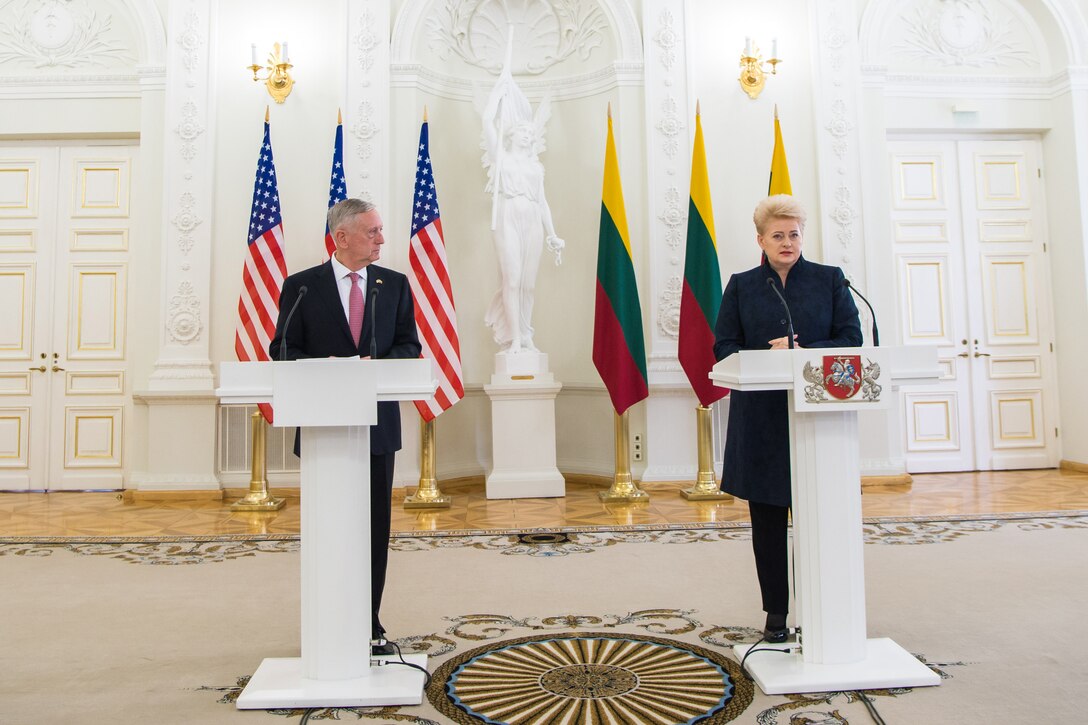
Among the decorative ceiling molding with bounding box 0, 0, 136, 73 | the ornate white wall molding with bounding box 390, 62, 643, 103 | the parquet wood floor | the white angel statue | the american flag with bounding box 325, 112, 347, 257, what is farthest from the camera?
the decorative ceiling molding with bounding box 0, 0, 136, 73

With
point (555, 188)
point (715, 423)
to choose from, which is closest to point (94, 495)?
point (555, 188)

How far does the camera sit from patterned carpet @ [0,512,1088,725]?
2066 mm

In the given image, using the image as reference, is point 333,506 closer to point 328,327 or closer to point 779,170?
point 328,327

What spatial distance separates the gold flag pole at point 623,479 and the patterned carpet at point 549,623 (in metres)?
1.10

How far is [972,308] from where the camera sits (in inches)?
263

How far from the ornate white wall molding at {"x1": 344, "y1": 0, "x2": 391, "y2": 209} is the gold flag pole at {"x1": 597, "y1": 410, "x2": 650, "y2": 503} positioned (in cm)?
243

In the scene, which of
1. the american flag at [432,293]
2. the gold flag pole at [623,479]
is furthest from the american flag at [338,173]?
the gold flag pole at [623,479]

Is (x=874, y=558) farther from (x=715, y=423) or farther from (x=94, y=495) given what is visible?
(x=94, y=495)

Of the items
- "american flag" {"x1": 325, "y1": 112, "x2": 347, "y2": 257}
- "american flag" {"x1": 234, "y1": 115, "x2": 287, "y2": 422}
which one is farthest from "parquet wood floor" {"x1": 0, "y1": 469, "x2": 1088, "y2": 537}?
"american flag" {"x1": 325, "y1": 112, "x2": 347, "y2": 257}

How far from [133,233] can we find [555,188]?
3.41 meters

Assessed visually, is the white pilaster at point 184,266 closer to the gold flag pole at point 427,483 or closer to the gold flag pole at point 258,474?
the gold flag pole at point 258,474

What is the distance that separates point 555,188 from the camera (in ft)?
21.8

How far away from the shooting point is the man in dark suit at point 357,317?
240 cm

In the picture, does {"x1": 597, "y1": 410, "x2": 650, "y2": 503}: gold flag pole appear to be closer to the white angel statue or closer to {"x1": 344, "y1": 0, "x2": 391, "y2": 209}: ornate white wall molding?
the white angel statue
